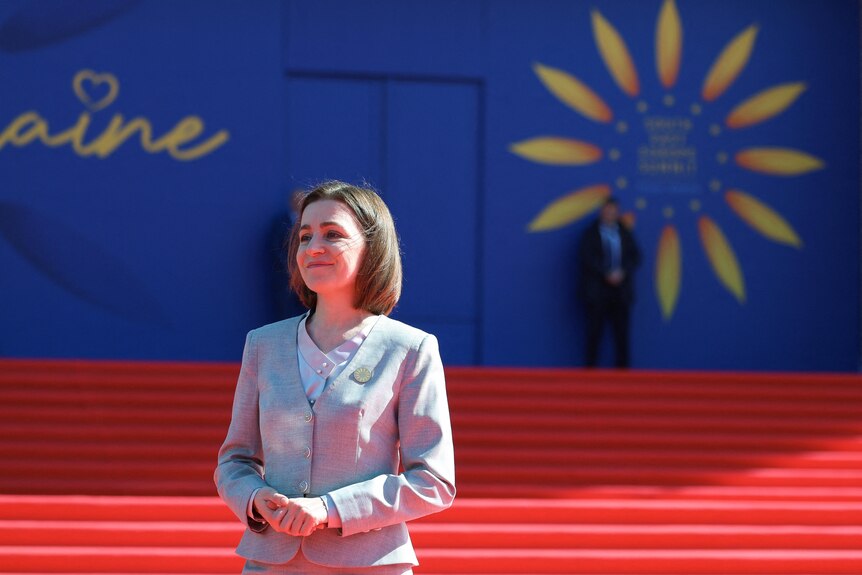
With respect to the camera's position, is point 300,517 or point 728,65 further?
point 728,65

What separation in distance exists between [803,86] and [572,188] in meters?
2.39

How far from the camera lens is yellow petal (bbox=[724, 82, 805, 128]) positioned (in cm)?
1062

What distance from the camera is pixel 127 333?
988 centimetres

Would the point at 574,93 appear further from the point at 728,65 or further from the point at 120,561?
the point at 120,561

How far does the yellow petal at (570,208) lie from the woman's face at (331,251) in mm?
8103

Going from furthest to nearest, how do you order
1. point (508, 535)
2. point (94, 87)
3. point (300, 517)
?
1. point (94, 87)
2. point (508, 535)
3. point (300, 517)

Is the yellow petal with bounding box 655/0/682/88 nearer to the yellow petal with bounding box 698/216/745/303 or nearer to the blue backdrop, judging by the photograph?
the blue backdrop

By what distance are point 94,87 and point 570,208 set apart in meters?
4.29

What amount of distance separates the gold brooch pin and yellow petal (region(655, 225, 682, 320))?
8507mm

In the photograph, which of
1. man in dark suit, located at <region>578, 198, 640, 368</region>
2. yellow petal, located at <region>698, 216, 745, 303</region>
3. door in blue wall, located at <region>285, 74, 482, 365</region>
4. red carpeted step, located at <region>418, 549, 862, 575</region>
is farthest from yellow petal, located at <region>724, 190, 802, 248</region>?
red carpeted step, located at <region>418, 549, 862, 575</region>

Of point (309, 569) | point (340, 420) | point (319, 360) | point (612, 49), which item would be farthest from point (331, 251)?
point (612, 49)

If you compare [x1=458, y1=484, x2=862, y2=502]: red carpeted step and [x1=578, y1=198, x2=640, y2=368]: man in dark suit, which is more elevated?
[x1=578, y1=198, x2=640, y2=368]: man in dark suit

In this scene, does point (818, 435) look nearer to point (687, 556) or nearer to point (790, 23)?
point (687, 556)

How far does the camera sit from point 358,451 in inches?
86.0
